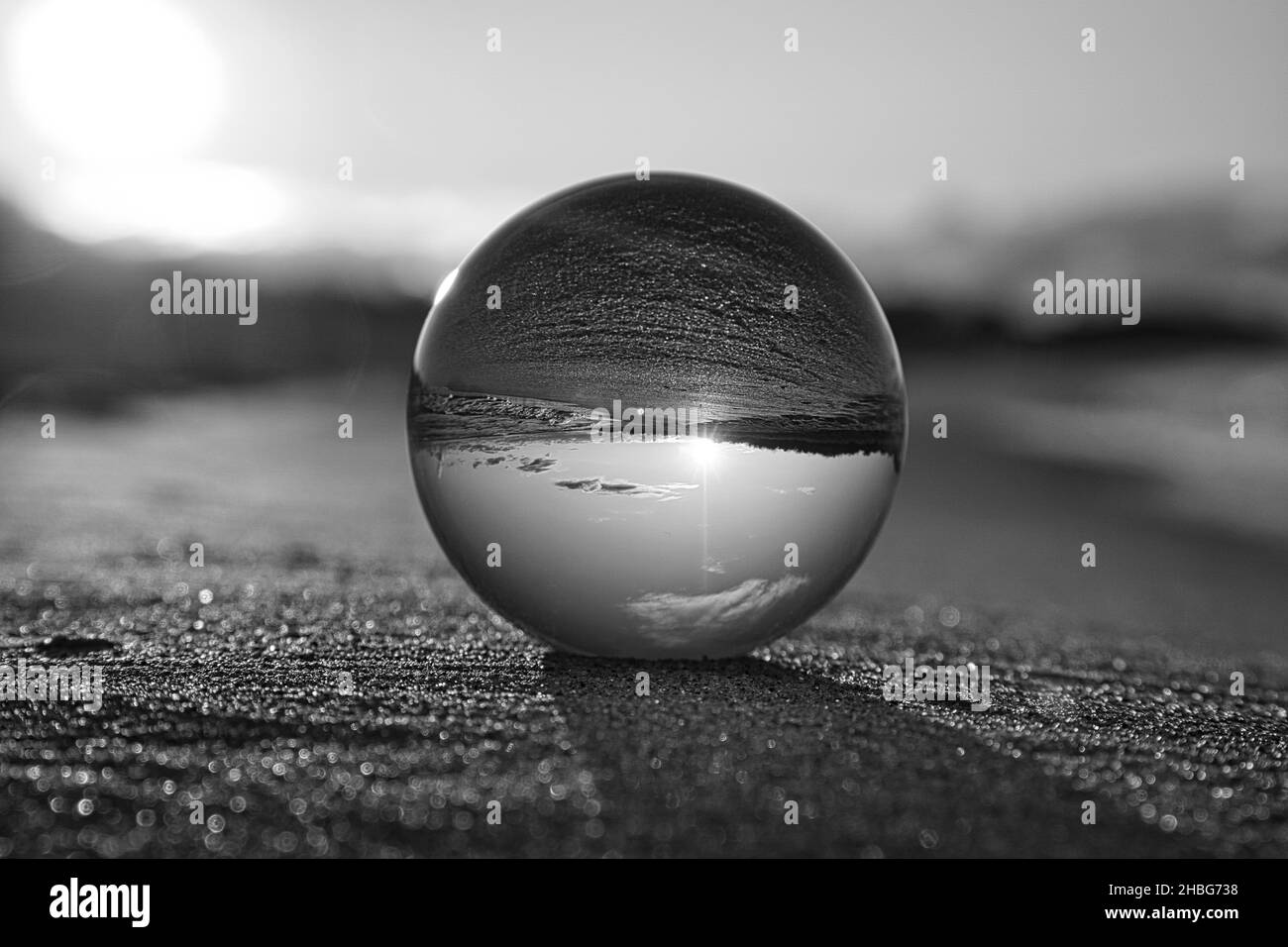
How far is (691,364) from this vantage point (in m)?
4.14

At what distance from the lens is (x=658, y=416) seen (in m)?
4.12

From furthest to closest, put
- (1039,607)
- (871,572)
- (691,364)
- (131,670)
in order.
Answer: (871,572), (1039,607), (131,670), (691,364)

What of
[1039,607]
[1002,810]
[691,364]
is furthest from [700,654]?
[1039,607]

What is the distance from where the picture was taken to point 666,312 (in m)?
4.20

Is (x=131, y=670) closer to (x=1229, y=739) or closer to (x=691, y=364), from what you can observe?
(x=691, y=364)

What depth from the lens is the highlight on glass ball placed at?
4156mm

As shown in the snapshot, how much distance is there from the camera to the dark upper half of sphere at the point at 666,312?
4168mm

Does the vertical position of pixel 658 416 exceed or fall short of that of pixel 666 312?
it falls short

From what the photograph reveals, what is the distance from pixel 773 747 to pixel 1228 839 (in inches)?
53.3

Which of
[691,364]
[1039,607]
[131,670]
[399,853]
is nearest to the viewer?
[399,853]

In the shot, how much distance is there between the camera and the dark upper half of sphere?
164 inches

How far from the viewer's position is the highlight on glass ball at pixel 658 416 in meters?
4.16

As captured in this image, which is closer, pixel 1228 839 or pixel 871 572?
→ pixel 1228 839

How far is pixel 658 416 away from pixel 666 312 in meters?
0.39
